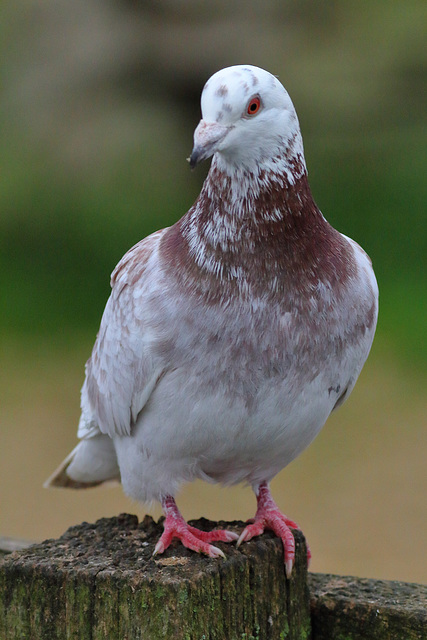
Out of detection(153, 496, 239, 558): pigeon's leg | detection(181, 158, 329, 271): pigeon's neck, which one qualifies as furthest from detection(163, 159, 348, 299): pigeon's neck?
detection(153, 496, 239, 558): pigeon's leg

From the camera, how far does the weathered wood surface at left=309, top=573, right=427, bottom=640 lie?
309 centimetres

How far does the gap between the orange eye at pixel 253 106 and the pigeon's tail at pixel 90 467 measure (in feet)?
6.81

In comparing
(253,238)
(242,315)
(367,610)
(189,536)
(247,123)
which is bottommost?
(367,610)

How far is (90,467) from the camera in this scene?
470 centimetres

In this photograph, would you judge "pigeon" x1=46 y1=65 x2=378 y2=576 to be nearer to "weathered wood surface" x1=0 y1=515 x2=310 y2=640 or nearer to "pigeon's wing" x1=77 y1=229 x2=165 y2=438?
"pigeon's wing" x1=77 y1=229 x2=165 y2=438

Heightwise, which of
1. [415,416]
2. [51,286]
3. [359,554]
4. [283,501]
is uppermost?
[51,286]

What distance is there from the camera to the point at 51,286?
10680mm

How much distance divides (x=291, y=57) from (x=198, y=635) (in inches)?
345

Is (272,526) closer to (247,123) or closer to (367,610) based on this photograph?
(367,610)

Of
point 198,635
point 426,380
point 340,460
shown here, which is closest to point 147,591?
point 198,635

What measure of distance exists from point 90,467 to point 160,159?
23.9 ft

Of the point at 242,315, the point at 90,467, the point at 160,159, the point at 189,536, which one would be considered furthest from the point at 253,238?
the point at 160,159

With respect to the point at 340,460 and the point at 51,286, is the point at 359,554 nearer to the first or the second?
the point at 340,460

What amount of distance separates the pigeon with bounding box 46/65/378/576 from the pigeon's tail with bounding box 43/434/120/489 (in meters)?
0.65
